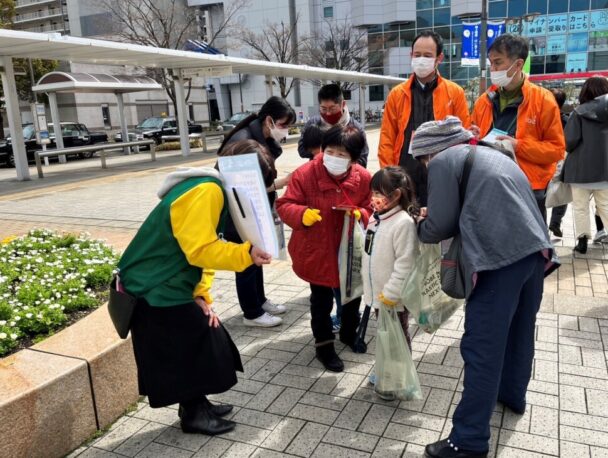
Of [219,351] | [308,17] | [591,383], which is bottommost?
[591,383]

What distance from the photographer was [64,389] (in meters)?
2.56

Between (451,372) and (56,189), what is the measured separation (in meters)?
11.0

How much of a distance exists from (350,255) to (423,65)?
1.52 m

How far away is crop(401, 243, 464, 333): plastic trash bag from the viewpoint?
2686 mm

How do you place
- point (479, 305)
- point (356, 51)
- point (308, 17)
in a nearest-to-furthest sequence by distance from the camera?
1. point (479, 305)
2. point (356, 51)
3. point (308, 17)

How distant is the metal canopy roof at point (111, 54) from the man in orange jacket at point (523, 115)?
11.3m

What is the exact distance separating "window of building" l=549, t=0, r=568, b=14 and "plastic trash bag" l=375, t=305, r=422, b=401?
4373 centimetres

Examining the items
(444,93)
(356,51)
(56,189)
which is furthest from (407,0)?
(444,93)

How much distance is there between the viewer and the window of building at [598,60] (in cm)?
3848

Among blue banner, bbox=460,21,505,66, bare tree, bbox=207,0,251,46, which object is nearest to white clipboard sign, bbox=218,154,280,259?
blue banner, bbox=460,21,505,66

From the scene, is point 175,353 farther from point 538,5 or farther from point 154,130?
point 538,5

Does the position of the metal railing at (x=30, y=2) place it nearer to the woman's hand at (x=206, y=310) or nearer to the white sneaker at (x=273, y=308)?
the white sneaker at (x=273, y=308)

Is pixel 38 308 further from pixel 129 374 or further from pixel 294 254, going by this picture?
pixel 294 254

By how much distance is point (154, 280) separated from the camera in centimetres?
240
